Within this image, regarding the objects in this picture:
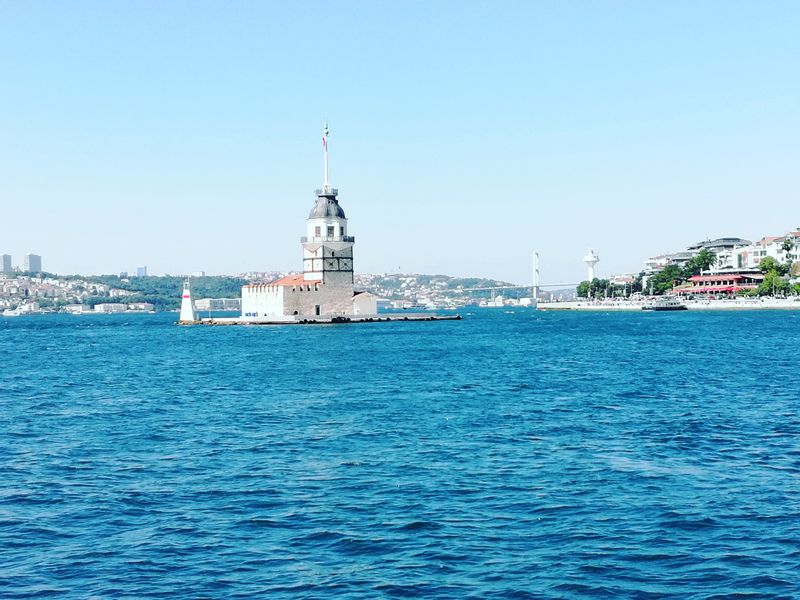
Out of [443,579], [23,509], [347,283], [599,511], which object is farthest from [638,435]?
[347,283]

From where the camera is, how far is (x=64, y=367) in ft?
176

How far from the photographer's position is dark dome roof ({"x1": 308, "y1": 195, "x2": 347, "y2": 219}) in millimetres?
112438

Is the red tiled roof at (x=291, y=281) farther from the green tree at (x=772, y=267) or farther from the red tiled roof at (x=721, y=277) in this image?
the red tiled roof at (x=721, y=277)

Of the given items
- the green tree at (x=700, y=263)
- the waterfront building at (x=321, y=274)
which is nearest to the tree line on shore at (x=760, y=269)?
the green tree at (x=700, y=263)

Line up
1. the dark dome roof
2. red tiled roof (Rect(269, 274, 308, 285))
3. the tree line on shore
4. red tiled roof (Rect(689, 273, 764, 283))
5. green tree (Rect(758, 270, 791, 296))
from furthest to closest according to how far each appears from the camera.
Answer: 1. red tiled roof (Rect(689, 273, 764, 283))
2. the tree line on shore
3. green tree (Rect(758, 270, 791, 296))
4. red tiled roof (Rect(269, 274, 308, 285))
5. the dark dome roof

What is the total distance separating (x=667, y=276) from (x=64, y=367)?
15932 cm

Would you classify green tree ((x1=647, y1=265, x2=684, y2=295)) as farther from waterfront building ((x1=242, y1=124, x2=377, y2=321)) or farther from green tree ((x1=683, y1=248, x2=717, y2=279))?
waterfront building ((x1=242, y1=124, x2=377, y2=321))

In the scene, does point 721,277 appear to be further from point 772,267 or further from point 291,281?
point 291,281

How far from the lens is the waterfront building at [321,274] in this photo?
111 meters

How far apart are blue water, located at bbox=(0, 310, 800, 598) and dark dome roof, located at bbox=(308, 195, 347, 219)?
242 ft

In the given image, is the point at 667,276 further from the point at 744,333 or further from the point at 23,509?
the point at 23,509

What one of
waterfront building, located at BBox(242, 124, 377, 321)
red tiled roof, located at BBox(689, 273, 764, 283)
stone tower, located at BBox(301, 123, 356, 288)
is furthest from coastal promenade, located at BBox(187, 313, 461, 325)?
red tiled roof, located at BBox(689, 273, 764, 283)

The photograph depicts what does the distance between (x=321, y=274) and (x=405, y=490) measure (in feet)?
306

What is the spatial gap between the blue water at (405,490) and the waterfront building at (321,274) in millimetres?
71559
